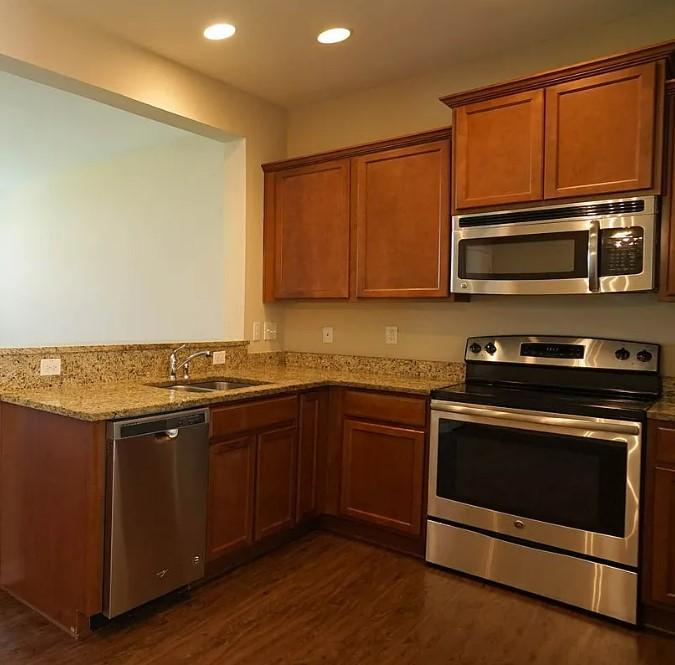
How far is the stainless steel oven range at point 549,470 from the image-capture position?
7.29 feet

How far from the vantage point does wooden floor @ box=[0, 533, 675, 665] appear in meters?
2.00

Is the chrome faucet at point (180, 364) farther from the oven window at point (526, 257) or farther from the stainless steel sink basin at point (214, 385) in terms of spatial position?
the oven window at point (526, 257)

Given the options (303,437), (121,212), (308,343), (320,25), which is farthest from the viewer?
(121,212)

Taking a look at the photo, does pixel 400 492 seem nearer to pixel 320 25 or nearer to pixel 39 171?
pixel 320 25

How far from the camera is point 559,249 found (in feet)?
8.29

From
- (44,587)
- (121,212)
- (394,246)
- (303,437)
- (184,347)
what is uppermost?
(121,212)

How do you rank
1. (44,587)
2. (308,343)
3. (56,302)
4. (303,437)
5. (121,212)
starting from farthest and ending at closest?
(56,302) < (121,212) < (308,343) < (303,437) < (44,587)

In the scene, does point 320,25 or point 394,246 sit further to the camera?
point 394,246

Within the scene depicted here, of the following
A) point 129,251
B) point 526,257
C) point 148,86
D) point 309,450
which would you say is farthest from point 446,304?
point 129,251

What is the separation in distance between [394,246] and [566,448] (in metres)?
1.39

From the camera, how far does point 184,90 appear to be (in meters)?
3.14

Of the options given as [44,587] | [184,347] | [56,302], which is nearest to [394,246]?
[184,347]

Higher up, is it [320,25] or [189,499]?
[320,25]

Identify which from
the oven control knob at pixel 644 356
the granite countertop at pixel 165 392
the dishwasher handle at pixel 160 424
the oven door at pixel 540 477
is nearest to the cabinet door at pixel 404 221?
the granite countertop at pixel 165 392
